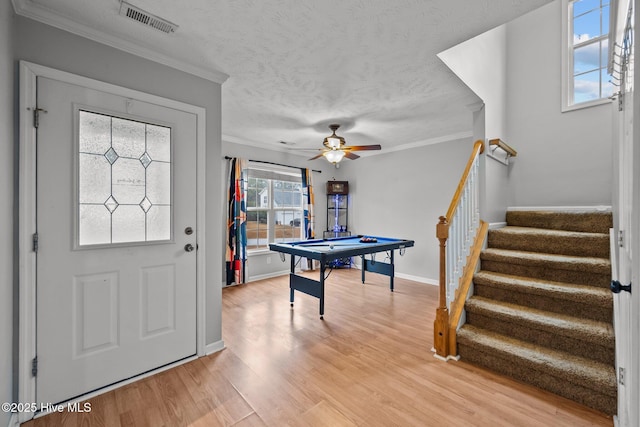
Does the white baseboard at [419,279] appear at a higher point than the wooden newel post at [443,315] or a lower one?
lower

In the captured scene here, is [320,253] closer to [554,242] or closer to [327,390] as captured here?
[327,390]

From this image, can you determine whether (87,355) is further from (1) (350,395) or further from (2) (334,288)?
(2) (334,288)

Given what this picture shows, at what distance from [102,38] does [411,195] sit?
181 inches

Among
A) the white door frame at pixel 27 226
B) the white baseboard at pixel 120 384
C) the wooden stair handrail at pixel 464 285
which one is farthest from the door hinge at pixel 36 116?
the wooden stair handrail at pixel 464 285

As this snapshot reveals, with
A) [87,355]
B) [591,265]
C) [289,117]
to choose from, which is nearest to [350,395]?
[87,355]

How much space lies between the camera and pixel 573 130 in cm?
330

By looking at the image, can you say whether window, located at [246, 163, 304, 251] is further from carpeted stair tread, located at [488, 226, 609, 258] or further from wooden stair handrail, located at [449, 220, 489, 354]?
carpeted stair tread, located at [488, 226, 609, 258]

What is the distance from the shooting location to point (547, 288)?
2.18m

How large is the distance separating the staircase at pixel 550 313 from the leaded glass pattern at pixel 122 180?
2665mm

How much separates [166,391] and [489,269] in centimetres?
290

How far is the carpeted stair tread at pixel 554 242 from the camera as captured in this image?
7.77 ft

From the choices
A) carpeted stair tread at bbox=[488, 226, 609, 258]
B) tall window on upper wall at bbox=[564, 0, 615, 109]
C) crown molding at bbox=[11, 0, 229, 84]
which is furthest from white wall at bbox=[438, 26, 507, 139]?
crown molding at bbox=[11, 0, 229, 84]

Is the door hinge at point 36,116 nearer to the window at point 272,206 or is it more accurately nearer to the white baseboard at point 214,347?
the white baseboard at point 214,347

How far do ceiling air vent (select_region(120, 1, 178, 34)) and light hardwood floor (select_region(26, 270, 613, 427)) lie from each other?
2.44 metres
